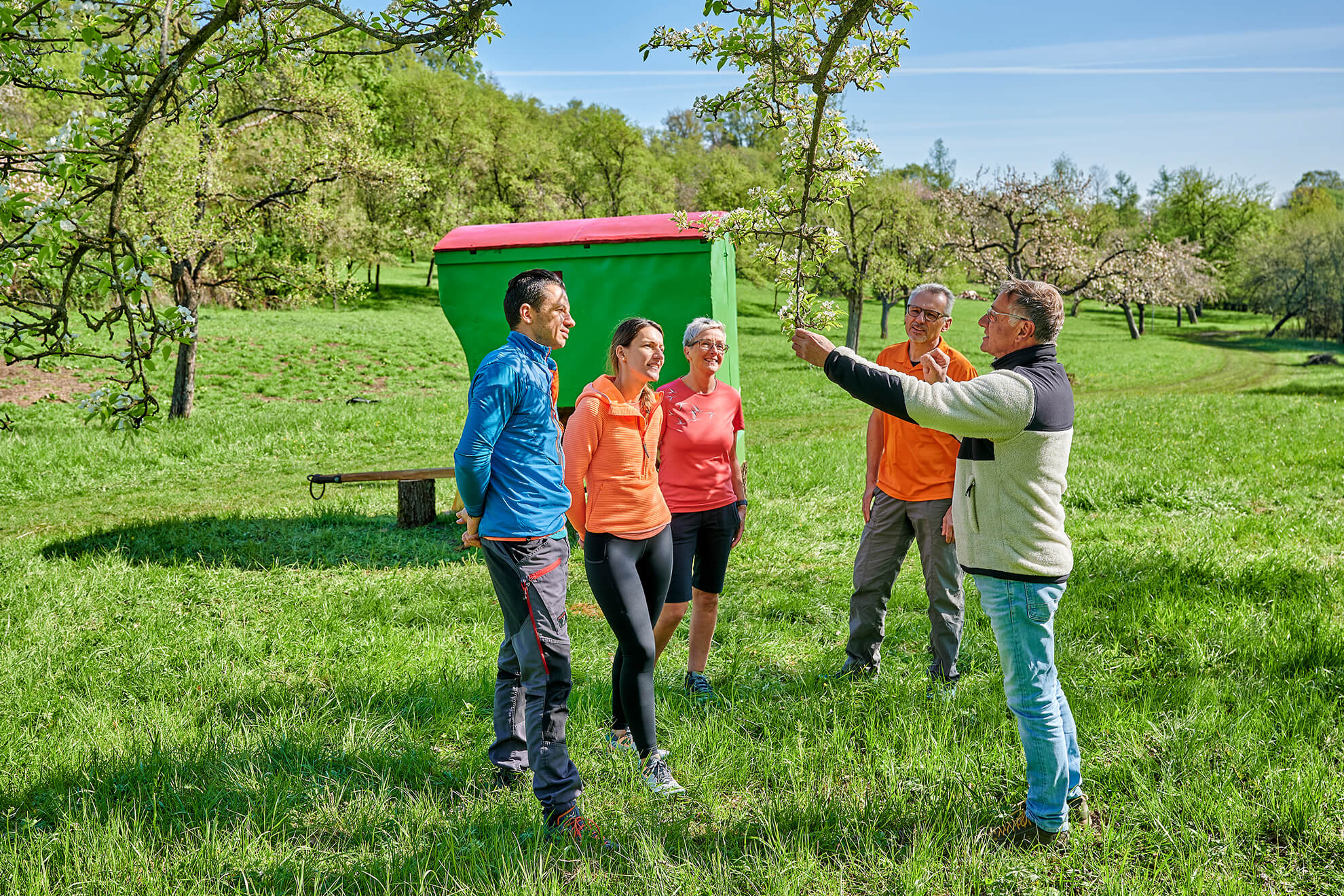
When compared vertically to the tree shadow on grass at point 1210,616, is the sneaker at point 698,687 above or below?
below

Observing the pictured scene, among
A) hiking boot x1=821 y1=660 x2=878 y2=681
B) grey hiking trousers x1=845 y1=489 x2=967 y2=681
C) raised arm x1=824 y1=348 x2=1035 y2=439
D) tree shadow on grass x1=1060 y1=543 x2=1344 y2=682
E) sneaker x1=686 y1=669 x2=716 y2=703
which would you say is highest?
raised arm x1=824 y1=348 x2=1035 y2=439

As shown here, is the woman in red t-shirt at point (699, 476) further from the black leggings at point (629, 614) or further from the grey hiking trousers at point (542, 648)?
the grey hiking trousers at point (542, 648)

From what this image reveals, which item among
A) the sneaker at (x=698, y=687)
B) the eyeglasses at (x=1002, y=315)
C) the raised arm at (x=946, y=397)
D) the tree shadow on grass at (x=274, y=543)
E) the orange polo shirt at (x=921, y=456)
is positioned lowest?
the tree shadow on grass at (x=274, y=543)

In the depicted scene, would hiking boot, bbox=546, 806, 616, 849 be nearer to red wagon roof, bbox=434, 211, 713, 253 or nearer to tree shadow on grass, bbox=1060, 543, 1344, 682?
tree shadow on grass, bbox=1060, 543, 1344, 682

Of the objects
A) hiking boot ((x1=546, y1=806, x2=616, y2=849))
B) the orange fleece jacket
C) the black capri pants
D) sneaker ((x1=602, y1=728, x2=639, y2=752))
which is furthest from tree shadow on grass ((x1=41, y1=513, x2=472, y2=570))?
hiking boot ((x1=546, y1=806, x2=616, y2=849))

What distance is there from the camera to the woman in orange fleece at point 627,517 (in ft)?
12.5

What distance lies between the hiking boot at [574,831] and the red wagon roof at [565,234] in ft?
22.5

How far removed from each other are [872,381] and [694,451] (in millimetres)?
1797

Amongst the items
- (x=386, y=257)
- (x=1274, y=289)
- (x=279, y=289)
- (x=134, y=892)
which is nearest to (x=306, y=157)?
(x=279, y=289)

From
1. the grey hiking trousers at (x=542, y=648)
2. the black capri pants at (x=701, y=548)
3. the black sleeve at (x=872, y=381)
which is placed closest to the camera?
the black sleeve at (x=872, y=381)

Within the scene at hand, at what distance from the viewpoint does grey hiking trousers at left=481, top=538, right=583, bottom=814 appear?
3.51 meters

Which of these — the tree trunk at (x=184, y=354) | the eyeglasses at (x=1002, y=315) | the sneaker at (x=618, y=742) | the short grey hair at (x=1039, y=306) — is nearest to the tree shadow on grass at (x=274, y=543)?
the sneaker at (x=618, y=742)

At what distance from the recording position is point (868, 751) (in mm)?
4172

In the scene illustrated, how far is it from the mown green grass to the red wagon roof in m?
3.31
